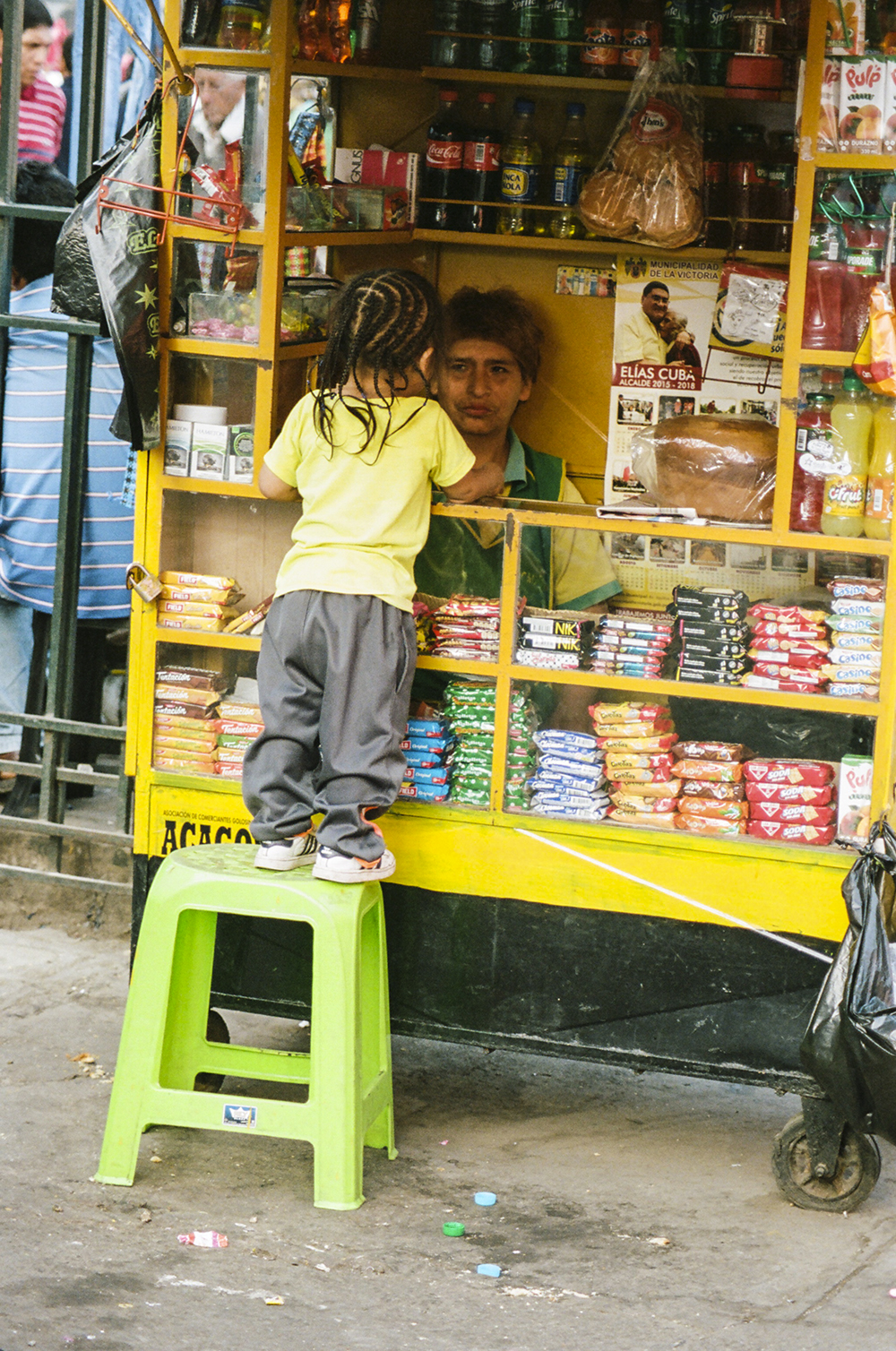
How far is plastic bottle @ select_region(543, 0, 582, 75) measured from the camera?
3914 mm

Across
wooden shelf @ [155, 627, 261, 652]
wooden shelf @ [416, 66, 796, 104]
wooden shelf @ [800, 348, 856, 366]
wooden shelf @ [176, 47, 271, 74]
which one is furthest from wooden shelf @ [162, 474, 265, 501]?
wooden shelf @ [416, 66, 796, 104]

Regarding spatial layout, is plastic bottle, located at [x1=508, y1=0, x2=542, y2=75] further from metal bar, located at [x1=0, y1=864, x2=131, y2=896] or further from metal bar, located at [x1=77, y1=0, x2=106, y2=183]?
metal bar, located at [x1=0, y1=864, x2=131, y2=896]

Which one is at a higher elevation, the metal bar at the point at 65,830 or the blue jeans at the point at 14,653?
A: the blue jeans at the point at 14,653

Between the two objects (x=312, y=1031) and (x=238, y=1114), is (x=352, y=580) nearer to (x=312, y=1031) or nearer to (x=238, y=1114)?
(x=312, y=1031)

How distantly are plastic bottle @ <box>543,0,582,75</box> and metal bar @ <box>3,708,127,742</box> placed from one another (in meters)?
2.04

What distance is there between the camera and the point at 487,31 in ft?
13.0

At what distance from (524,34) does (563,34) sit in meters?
0.09

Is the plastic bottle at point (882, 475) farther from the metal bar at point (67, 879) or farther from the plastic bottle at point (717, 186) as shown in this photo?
the metal bar at point (67, 879)

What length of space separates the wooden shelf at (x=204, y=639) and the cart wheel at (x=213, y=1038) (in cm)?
81

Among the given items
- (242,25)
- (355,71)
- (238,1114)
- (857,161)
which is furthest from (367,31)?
(238,1114)

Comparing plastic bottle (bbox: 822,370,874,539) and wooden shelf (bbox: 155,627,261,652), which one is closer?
plastic bottle (bbox: 822,370,874,539)

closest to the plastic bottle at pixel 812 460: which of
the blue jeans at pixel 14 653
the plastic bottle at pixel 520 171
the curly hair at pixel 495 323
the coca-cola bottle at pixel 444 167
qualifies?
the curly hair at pixel 495 323

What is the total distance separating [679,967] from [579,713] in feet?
1.82

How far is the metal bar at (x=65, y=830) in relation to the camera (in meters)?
4.55
